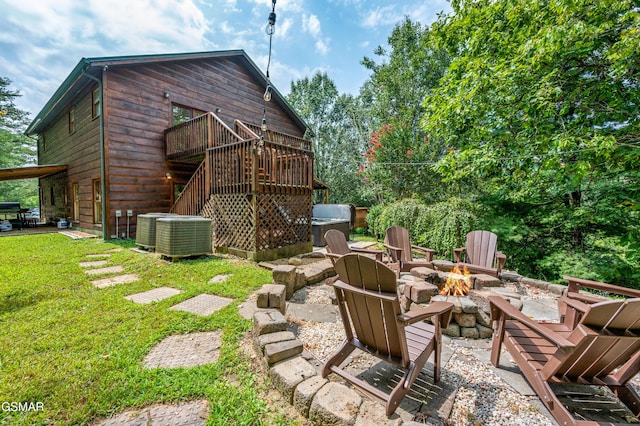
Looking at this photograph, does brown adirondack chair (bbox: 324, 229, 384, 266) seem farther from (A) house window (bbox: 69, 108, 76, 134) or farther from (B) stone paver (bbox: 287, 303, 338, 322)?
(A) house window (bbox: 69, 108, 76, 134)

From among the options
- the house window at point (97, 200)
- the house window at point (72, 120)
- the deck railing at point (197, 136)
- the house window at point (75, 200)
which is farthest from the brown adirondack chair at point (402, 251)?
the house window at point (72, 120)

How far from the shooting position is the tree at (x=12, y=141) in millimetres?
17062

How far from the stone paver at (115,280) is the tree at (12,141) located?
2114 centimetres

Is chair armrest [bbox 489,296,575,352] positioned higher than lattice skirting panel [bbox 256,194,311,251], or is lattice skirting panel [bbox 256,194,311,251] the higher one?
lattice skirting panel [bbox 256,194,311,251]

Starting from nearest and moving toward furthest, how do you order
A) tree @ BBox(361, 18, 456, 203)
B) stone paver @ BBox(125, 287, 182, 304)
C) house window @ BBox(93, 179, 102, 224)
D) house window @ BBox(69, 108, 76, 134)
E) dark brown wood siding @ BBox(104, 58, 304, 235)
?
stone paver @ BBox(125, 287, 182, 304) < dark brown wood siding @ BBox(104, 58, 304, 235) < house window @ BBox(93, 179, 102, 224) < tree @ BBox(361, 18, 456, 203) < house window @ BBox(69, 108, 76, 134)

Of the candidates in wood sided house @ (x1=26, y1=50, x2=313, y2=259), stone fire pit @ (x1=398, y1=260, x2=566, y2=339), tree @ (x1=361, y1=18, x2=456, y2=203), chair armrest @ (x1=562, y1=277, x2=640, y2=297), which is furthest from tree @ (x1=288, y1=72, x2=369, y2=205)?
chair armrest @ (x1=562, y1=277, x2=640, y2=297)

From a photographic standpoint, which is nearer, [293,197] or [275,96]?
[293,197]

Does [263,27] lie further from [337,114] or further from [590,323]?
[337,114]

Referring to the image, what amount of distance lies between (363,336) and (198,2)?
6.48 metres

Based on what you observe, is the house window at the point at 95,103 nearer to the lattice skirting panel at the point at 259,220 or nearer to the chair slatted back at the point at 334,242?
the lattice skirting panel at the point at 259,220

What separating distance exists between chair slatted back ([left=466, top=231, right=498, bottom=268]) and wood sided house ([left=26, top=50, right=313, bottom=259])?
3.65 metres

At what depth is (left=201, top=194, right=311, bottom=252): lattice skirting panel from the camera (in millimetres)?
5594

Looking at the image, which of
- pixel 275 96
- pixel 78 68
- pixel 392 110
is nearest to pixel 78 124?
pixel 78 68

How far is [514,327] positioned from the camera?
2.17 metres
